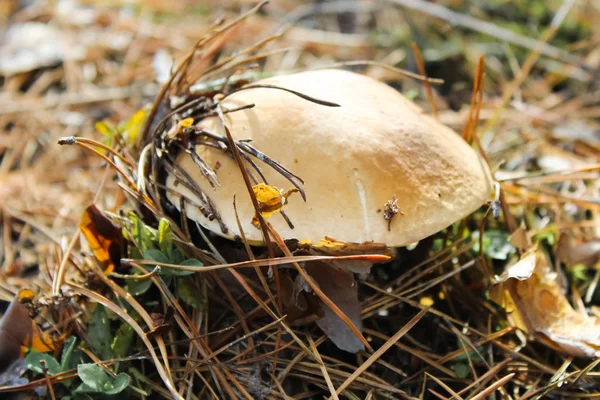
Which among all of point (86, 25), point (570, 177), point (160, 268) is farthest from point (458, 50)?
point (86, 25)

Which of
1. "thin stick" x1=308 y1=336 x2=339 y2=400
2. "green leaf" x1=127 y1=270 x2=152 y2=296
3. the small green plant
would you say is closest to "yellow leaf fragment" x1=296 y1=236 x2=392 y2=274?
"thin stick" x1=308 y1=336 x2=339 y2=400

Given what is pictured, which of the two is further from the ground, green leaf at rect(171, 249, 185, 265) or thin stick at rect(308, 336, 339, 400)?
green leaf at rect(171, 249, 185, 265)

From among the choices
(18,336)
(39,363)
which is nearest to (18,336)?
(18,336)

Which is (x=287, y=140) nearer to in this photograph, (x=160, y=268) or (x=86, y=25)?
(x=160, y=268)

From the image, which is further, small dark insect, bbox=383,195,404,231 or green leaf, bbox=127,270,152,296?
green leaf, bbox=127,270,152,296

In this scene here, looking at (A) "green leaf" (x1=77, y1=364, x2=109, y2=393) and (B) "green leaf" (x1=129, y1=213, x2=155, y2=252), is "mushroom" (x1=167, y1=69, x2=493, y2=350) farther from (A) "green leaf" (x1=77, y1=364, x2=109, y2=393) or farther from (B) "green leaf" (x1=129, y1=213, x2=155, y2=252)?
(A) "green leaf" (x1=77, y1=364, x2=109, y2=393)

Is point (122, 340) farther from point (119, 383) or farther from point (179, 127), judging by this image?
point (179, 127)
